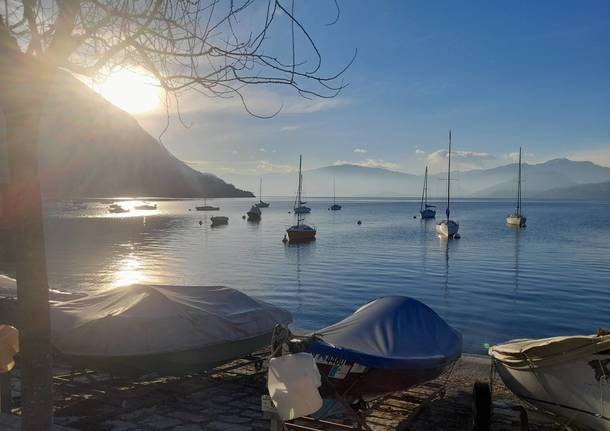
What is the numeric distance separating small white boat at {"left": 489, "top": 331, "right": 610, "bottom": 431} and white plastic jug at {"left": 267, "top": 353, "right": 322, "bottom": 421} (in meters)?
4.41

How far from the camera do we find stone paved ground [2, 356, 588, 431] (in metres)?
7.75

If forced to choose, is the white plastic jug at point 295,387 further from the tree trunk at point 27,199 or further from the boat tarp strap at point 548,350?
the boat tarp strap at point 548,350

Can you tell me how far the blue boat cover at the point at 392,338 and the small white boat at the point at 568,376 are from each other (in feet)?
3.78

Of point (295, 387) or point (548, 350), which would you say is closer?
point (295, 387)

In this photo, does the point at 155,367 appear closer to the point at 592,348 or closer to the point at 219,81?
the point at 219,81

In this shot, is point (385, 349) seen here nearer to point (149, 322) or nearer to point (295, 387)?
point (295, 387)

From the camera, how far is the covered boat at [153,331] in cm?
836

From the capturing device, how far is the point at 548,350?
770cm

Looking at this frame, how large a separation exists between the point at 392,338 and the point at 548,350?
2199 millimetres

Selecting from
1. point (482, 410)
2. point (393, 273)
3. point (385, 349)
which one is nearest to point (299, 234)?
point (393, 273)

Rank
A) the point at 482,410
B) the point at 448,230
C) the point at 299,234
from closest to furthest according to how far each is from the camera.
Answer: the point at 482,410 < the point at 299,234 < the point at 448,230

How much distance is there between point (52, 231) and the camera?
7956 cm

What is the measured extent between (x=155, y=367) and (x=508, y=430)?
17.8 feet

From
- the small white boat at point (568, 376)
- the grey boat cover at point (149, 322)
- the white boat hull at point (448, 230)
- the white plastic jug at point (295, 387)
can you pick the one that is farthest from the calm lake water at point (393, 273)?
the white plastic jug at point (295, 387)
